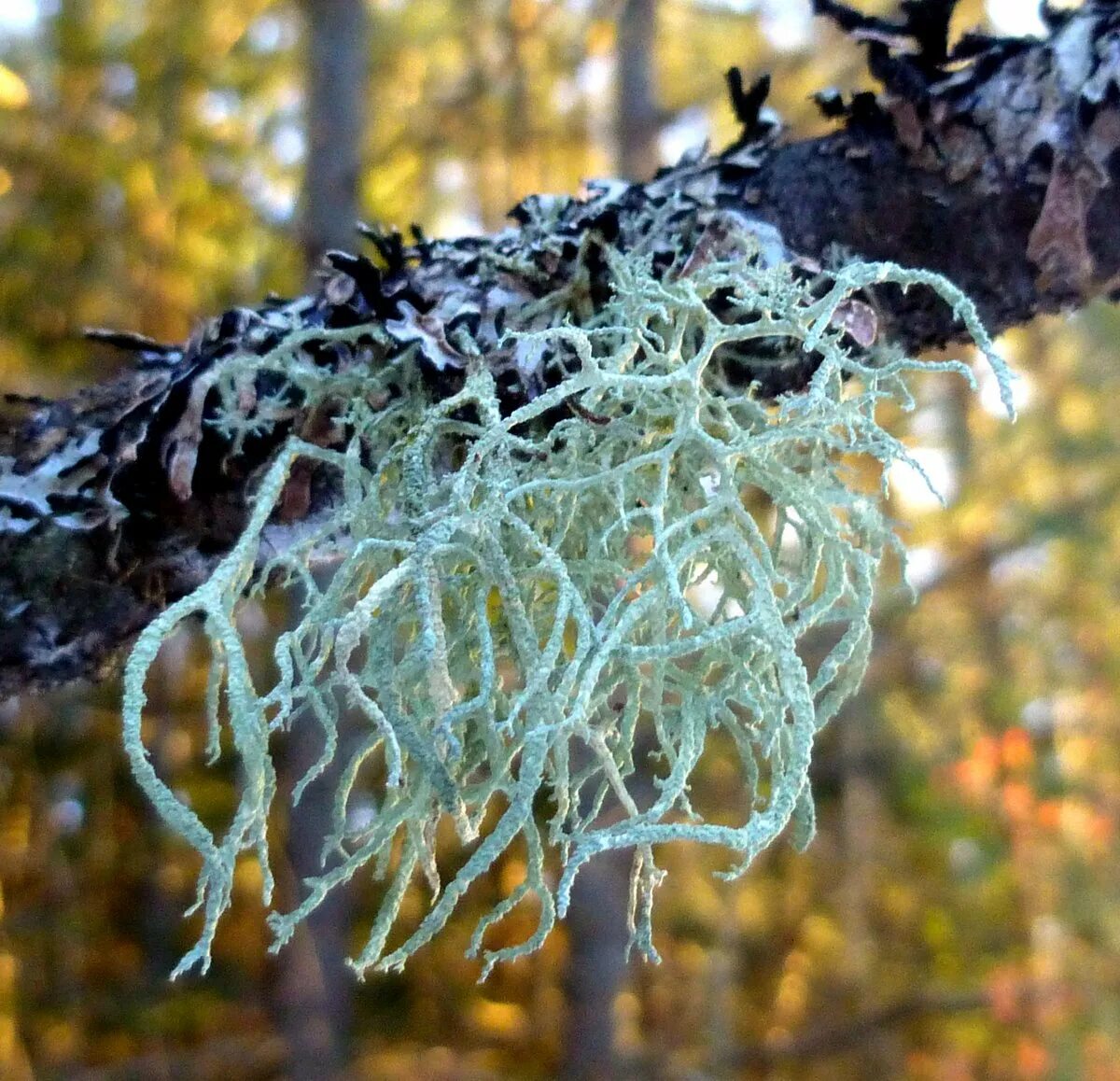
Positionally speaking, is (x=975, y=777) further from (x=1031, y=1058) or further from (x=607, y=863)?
(x=607, y=863)

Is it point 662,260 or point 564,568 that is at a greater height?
point 662,260

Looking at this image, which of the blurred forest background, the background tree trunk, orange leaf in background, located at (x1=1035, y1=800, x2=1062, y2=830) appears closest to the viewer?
the background tree trunk

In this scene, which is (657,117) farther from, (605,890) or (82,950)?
(82,950)

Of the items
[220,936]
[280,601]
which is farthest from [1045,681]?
[220,936]

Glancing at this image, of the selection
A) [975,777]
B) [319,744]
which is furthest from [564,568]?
[975,777]

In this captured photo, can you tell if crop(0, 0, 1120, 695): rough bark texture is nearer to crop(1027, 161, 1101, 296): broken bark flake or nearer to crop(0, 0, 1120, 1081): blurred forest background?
crop(1027, 161, 1101, 296): broken bark flake

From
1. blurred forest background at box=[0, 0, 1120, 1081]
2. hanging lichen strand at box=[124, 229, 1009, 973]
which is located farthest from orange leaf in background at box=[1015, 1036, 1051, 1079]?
hanging lichen strand at box=[124, 229, 1009, 973]
